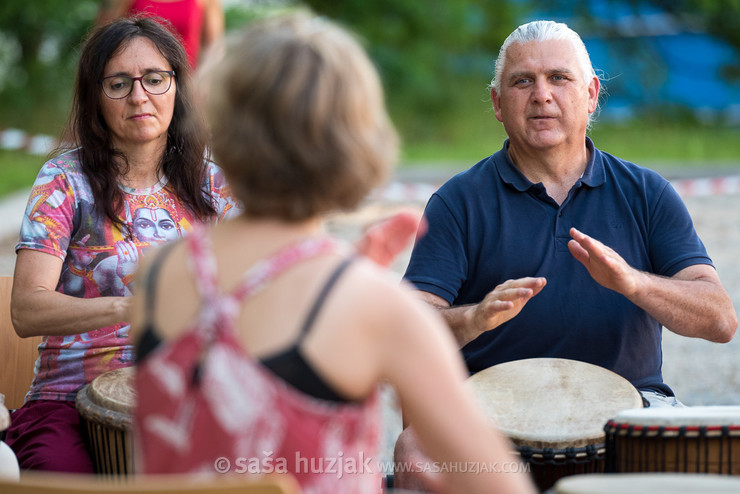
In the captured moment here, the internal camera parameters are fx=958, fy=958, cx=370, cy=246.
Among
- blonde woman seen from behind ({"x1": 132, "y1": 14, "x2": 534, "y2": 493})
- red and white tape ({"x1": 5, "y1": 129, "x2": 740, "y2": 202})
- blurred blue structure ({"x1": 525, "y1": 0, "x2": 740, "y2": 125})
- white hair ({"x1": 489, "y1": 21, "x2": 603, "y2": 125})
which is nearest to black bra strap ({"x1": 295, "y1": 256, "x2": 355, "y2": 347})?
blonde woman seen from behind ({"x1": 132, "y1": 14, "x2": 534, "y2": 493})

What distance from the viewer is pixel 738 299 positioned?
6.72 metres

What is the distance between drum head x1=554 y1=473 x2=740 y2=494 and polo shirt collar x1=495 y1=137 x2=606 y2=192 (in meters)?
1.40

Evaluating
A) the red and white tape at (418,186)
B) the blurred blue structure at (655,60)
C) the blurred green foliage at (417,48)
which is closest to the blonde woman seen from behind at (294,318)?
the red and white tape at (418,186)

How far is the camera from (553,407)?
2.32 meters

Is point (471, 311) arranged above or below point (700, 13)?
below

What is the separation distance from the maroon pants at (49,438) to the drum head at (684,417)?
4.32 feet

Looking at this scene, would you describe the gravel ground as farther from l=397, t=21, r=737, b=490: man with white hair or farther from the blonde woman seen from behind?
the blonde woman seen from behind

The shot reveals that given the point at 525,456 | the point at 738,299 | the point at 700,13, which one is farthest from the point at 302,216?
the point at 700,13

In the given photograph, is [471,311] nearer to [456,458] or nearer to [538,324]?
[538,324]

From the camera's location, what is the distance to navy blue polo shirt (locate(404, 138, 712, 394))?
2748 mm

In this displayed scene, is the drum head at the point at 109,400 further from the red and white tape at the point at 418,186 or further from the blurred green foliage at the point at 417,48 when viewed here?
the blurred green foliage at the point at 417,48

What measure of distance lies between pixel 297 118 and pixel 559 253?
5.32ft

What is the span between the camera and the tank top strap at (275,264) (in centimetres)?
134

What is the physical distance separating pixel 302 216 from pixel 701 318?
1.60m
